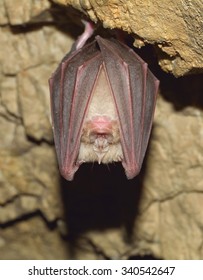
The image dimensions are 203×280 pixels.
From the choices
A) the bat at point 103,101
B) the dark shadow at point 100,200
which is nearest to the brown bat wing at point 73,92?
the bat at point 103,101

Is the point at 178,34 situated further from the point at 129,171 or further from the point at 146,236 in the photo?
the point at 146,236

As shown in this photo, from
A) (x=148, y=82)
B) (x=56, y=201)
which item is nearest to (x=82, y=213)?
(x=56, y=201)

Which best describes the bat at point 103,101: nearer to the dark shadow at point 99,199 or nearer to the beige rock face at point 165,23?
the beige rock face at point 165,23

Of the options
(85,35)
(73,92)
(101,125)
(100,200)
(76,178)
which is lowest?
(100,200)

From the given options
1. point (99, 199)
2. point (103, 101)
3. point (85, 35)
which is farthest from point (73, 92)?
point (99, 199)

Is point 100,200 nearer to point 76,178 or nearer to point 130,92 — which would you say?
point 76,178

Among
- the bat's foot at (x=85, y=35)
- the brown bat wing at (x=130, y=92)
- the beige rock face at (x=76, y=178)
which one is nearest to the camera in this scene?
the brown bat wing at (x=130, y=92)

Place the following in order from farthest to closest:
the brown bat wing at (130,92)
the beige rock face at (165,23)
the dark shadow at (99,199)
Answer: the dark shadow at (99,199) < the brown bat wing at (130,92) < the beige rock face at (165,23)

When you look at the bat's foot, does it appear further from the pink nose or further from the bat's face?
the pink nose
